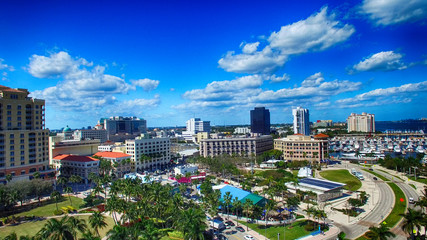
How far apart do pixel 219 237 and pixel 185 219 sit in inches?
548

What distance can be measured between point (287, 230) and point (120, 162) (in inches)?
3470

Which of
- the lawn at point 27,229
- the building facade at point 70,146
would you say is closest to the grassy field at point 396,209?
the lawn at point 27,229

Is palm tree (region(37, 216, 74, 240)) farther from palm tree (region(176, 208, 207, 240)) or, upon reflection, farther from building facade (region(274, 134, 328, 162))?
building facade (region(274, 134, 328, 162))

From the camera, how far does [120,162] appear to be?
120 m

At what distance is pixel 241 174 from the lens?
4289 inches

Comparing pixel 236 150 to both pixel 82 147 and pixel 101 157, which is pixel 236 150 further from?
pixel 82 147

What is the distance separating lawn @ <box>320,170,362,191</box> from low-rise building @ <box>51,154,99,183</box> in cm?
9859

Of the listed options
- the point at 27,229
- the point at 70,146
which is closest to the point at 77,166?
the point at 70,146

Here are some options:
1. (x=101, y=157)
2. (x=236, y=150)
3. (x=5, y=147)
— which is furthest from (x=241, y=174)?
(x=5, y=147)

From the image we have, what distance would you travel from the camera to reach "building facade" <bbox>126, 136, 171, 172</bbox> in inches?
5059

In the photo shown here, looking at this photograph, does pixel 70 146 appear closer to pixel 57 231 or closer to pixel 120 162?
pixel 120 162

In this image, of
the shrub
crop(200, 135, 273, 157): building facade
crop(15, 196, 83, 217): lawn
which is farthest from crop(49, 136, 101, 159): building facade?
the shrub

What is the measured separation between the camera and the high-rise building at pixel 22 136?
291ft

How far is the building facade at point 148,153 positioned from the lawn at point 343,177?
8204cm
